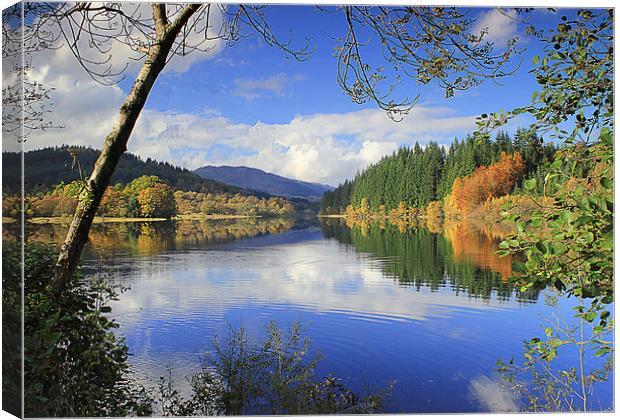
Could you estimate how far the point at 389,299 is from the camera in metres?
5.11

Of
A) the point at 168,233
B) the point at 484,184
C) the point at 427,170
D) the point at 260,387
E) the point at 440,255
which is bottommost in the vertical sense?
the point at 260,387

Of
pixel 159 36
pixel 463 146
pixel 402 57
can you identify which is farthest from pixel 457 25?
pixel 159 36

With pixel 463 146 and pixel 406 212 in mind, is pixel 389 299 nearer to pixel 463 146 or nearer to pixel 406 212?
pixel 406 212

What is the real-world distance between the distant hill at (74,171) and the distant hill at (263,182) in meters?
0.06

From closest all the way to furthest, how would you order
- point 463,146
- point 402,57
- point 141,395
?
point 141,395
point 402,57
point 463,146

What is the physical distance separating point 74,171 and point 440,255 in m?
2.80

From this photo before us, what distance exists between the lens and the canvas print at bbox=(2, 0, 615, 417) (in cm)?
414

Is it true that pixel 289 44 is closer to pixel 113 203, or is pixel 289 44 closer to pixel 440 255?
pixel 113 203

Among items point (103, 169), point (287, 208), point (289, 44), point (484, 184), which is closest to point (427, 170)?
point (484, 184)

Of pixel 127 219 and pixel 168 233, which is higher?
pixel 127 219

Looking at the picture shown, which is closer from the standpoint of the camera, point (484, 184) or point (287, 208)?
point (484, 184)

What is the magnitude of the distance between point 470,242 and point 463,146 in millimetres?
769

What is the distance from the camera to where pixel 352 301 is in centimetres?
507

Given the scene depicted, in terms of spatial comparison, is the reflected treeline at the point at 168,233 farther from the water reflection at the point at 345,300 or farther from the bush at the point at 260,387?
the bush at the point at 260,387
